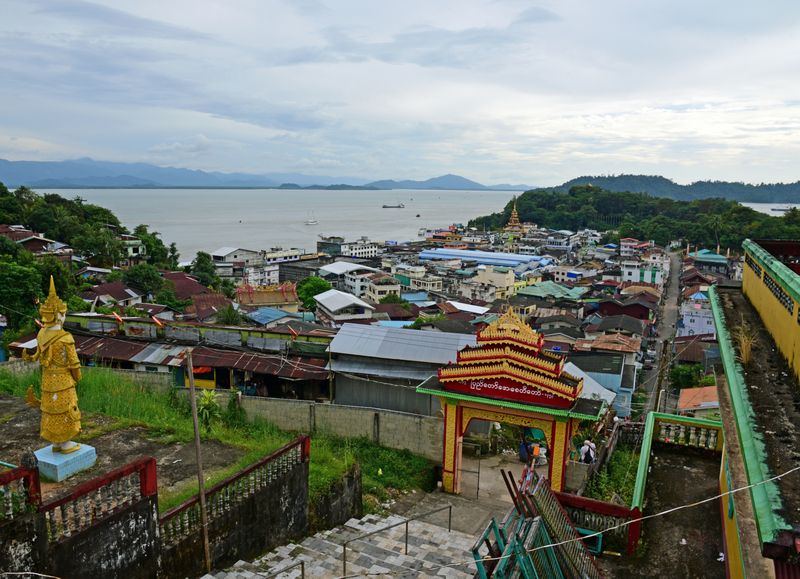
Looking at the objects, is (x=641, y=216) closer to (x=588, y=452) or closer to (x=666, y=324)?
(x=666, y=324)

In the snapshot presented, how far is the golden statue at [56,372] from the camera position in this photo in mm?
8172

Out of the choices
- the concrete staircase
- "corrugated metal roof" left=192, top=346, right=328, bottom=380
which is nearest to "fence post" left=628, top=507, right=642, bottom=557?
the concrete staircase

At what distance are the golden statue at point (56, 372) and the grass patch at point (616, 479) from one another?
27.0 feet

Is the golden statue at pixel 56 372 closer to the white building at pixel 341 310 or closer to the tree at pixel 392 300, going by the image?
the white building at pixel 341 310

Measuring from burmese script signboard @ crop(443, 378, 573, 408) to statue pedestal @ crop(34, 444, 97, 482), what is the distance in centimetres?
702

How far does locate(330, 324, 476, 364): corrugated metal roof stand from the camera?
15984mm

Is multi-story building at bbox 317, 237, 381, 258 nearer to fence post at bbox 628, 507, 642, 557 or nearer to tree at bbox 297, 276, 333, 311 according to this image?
tree at bbox 297, 276, 333, 311

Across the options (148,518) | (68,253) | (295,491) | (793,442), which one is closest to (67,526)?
(148,518)

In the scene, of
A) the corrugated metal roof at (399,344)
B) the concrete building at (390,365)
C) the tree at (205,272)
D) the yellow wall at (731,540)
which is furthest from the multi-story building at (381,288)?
the yellow wall at (731,540)

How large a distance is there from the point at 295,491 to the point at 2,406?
22.2ft

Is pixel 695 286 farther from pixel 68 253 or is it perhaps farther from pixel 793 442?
pixel 793 442

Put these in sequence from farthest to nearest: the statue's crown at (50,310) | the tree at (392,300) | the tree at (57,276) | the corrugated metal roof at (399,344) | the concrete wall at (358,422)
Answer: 1. the tree at (392,300)
2. the tree at (57,276)
3. the corrugated metal roof at (399,344)
4. the concrete wall at (358,422)
5. the statue's crown at (50,310)

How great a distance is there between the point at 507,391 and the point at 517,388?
0.75ft

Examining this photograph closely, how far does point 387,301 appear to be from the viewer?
174 feet
